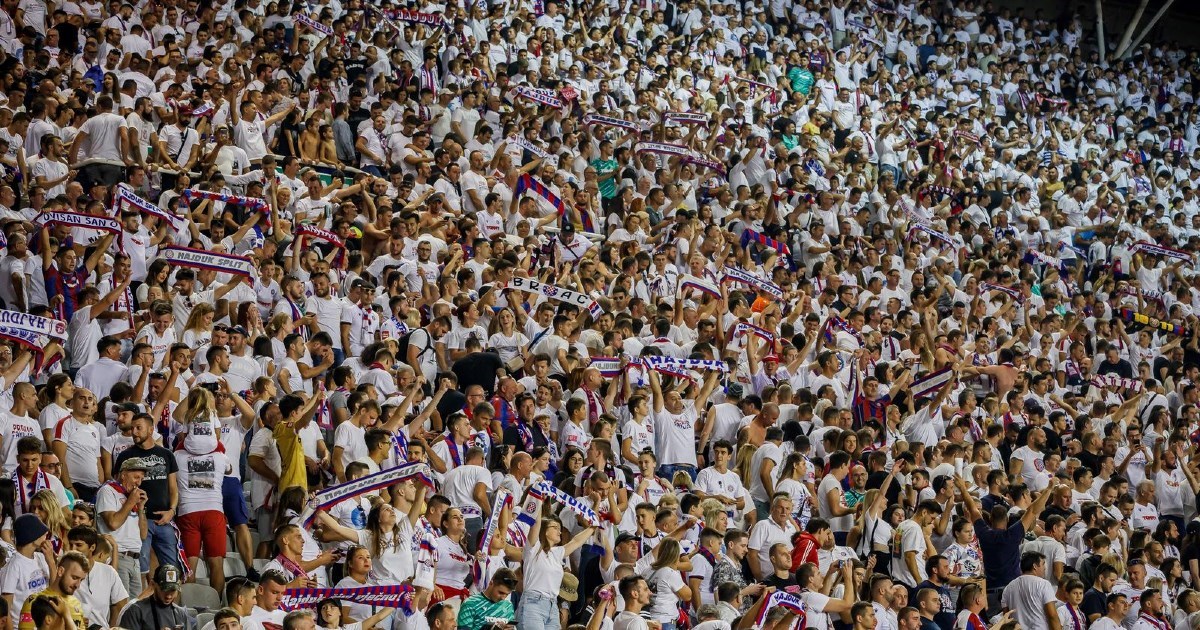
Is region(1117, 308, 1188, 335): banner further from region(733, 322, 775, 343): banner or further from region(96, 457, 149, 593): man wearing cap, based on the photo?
region(96, 457, 149, 593): man wearing cap

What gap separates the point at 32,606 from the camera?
8477 millimetres

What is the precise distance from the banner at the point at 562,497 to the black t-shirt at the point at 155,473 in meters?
2.45

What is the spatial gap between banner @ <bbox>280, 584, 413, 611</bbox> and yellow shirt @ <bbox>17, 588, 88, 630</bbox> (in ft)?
3.73

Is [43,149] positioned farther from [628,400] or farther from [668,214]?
[668,214]

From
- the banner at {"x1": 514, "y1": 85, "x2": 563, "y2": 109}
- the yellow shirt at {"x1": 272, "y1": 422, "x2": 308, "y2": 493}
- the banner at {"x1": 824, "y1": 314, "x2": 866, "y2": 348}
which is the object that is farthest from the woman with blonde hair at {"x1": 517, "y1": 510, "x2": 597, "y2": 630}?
the banner at {"x1": 514, "y1": 85, "x2": 563, "y2": 109}

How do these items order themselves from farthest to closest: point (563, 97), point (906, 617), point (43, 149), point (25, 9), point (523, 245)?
point (563, 97) → point (25, 9) → point (523, 245) → point (43, 149) → point (906, 617)

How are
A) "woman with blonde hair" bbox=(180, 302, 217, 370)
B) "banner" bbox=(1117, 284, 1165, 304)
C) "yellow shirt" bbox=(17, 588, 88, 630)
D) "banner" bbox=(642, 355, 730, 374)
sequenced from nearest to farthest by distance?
"yellow shirt" bbox=(17, 588, 88, 630), "woman with blonde hair" bbox=(180, 302, 217, 370), "banner" bbox=(642, 355, 730, 374), "banner" bbox=(1117, 284, 1165, 304)

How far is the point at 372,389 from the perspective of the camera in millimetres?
11617

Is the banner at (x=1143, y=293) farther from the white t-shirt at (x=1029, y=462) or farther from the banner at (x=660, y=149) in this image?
the white t-shirt at (x=1029, y=462)

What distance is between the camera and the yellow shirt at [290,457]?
10.9 m

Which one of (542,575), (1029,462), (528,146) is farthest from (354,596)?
(528,146)

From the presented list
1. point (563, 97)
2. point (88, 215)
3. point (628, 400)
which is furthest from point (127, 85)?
point (628, 400)

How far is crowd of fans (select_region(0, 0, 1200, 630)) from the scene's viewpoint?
34.3 feet

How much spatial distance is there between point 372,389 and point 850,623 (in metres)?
3.89
